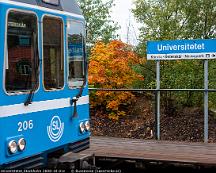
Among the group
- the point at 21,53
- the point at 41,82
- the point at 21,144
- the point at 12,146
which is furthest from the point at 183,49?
the point at 12,146

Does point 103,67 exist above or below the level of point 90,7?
below

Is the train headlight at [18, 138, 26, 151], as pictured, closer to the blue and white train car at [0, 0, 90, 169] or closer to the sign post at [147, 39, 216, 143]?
the blue and white train car at [0, 0, 90, 169]

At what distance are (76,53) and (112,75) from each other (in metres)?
5.62

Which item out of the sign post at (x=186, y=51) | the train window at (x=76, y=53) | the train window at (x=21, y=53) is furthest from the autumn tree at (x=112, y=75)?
the train window at (x=21, y=53)

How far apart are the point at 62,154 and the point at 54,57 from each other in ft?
4.20

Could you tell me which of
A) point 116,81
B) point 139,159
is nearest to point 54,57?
point 139,159

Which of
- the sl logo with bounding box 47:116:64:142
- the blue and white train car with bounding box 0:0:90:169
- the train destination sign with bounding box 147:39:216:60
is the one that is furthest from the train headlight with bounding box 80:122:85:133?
the train destination sign with bounding box 147:39:216:60

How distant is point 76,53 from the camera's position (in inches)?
295

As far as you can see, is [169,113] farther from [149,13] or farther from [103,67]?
[149,13]

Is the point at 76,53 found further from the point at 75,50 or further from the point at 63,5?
the point at 63,5

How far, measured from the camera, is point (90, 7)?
20.0m

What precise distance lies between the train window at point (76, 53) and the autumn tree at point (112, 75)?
520 cm

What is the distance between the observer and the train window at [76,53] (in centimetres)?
730

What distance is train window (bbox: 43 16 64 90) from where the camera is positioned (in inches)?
262
